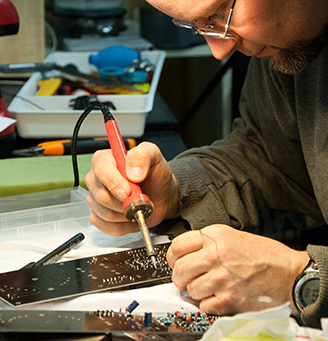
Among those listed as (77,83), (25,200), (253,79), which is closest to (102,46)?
(77,83)

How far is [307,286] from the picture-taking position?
59 cm

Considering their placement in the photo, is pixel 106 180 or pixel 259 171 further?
pixel 259 171

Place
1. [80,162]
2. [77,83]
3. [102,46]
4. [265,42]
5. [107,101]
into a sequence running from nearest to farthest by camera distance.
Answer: [265,42] < [80,162] < [107,101] < [77,83] < [102,46]

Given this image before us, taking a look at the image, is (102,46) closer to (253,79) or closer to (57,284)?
(253,79)

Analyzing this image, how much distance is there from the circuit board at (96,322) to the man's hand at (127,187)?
209 millimetres

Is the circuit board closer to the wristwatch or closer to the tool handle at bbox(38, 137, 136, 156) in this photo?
the wristwatch

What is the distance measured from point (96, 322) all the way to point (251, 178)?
55 cm

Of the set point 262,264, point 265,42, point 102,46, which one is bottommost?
point 102,46

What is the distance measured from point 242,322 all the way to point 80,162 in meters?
0.66

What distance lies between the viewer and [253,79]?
1064 mm

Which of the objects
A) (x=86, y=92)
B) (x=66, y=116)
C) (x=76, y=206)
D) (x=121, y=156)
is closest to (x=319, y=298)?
(x=121, y=156)

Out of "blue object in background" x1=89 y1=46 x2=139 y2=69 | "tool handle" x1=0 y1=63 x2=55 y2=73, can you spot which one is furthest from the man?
"tool handle" x1=0 y1=63 x2=55 y2=73

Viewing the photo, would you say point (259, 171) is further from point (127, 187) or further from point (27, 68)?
point (27, 68)

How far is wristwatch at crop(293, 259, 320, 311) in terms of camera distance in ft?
1.91
